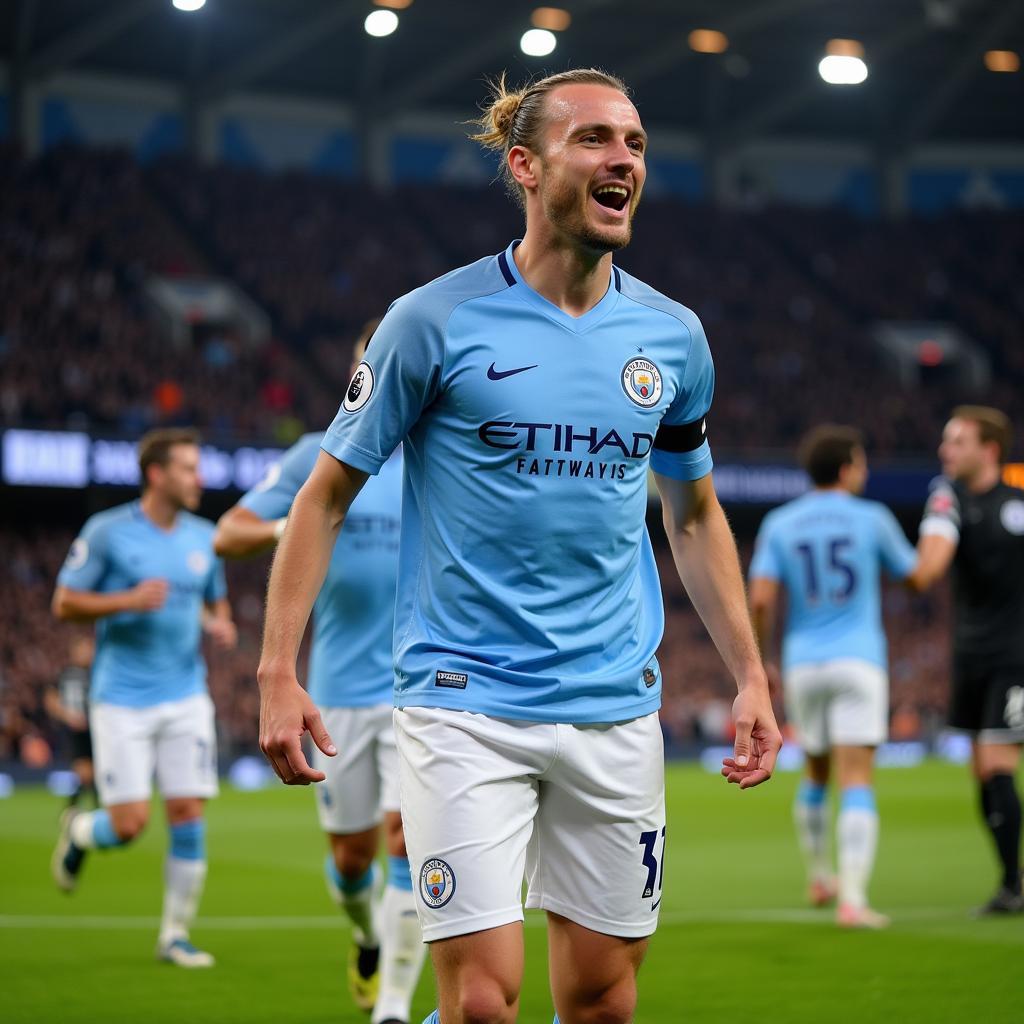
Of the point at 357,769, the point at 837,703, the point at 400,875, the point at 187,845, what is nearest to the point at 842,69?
the point at 837,703

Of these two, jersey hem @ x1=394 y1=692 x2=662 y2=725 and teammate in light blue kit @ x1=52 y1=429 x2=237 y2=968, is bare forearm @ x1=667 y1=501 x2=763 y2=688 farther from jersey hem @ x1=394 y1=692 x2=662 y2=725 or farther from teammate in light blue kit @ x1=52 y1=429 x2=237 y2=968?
teammate in light blue kit @ x1=52 y1=429 x2=237 y2=968

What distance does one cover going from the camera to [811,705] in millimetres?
9352

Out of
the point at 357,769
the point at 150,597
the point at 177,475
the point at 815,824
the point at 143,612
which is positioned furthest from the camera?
the point at 815,824

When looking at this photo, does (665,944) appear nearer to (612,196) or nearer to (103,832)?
(103,832)

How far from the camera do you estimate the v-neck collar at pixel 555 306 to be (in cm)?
396

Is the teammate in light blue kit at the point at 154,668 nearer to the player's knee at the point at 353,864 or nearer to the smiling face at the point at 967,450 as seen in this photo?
the player's knee at the point at 353,864

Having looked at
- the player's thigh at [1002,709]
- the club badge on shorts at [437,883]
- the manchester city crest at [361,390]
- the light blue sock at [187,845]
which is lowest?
the light blue sock at [187,845]

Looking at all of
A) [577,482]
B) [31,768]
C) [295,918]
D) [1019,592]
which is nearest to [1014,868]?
[1019,592]

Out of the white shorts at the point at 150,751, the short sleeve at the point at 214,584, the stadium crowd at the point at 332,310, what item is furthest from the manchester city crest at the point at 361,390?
the stadium crowd at the point at 332,310

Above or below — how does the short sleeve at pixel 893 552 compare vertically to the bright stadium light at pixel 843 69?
below

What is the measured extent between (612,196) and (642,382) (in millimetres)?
421

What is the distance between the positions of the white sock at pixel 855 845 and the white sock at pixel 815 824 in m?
0.71

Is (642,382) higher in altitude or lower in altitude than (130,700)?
higher

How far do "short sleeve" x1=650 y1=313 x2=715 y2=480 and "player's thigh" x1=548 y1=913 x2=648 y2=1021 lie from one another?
110 centimetres
